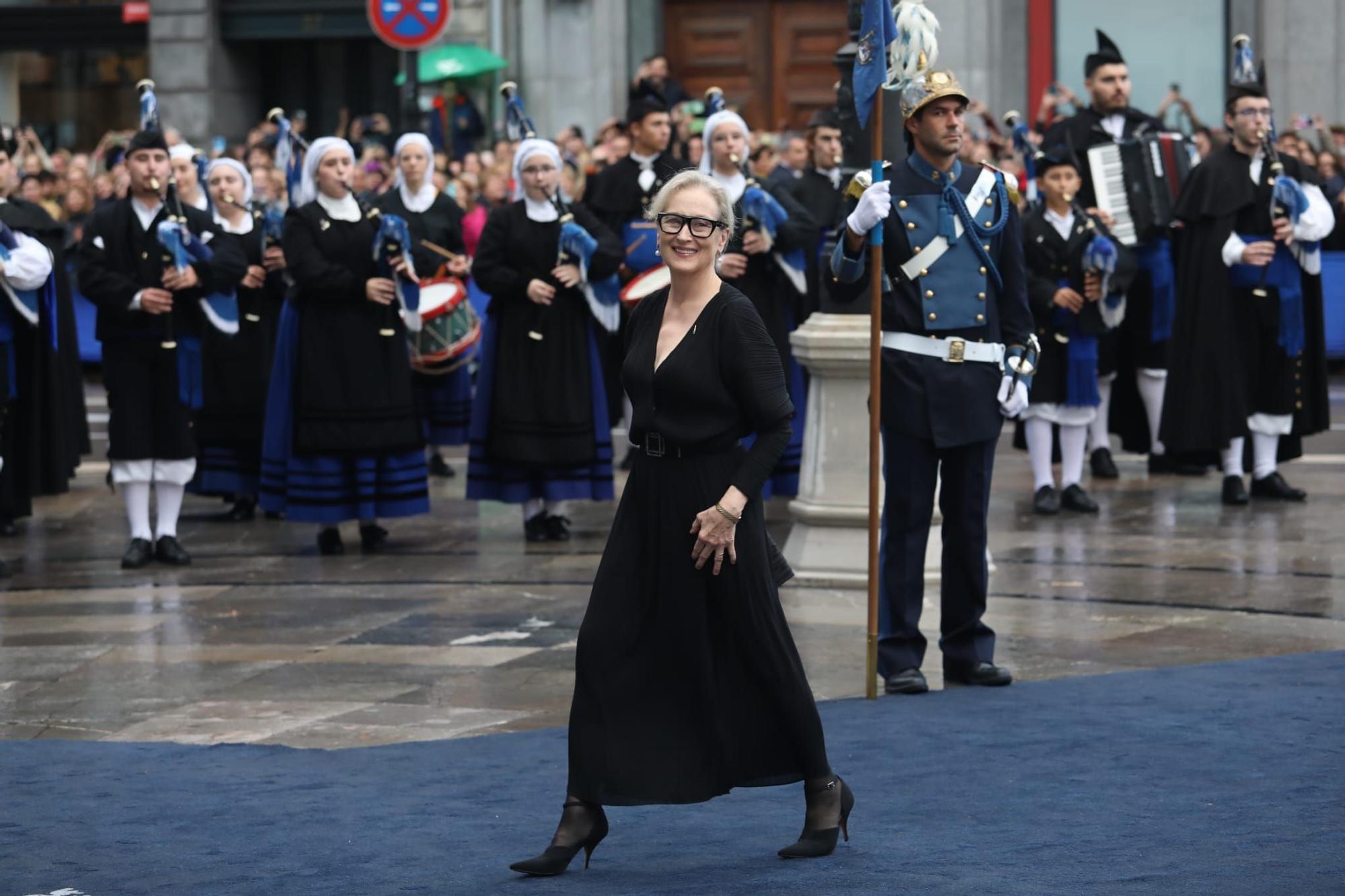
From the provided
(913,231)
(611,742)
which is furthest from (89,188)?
(611,742)

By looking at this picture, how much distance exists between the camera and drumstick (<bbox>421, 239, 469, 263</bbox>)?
42.7 feet

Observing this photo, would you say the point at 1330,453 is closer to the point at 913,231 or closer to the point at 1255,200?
the point at 1255,200

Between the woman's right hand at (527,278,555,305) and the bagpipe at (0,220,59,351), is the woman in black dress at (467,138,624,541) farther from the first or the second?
the bagpipe at (0,220,59,351)

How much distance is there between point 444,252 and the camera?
1321cm

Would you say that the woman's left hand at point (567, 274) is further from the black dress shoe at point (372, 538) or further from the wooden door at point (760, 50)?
the wooden door at point (760, 50)

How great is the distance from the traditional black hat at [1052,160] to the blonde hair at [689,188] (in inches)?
284

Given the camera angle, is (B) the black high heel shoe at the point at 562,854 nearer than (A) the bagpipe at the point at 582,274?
Yes

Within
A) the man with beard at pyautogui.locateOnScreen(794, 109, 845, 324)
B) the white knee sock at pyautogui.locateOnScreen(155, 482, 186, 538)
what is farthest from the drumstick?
the man with beard at pyautogui.locateOnScreen(794, 109, 845, 324)

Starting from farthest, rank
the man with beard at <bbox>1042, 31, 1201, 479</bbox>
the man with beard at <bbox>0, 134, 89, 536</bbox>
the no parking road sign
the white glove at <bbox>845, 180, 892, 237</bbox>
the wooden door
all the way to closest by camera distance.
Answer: the wooden door < the no parking road sign < the man with beard at <bbox>1042, 31, 1201, 479</bbox> < the man with beard at <bbox>0, 134, 89, 536</bbox> < the white glove at <bbox>845, 180, 892, 237</bbox>

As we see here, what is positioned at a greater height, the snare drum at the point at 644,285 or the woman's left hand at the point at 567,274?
the woman's left hand at the point at 567,274

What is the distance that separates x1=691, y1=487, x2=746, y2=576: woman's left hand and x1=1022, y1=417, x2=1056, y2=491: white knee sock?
7207 millimetres

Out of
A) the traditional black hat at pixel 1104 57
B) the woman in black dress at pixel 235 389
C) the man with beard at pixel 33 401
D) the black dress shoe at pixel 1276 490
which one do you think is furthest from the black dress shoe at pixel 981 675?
the traditional black hat at pixel 1104 57

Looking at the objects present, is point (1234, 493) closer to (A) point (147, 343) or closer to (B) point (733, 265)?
(B) point (733, 265)

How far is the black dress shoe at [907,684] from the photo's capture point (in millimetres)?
8289
